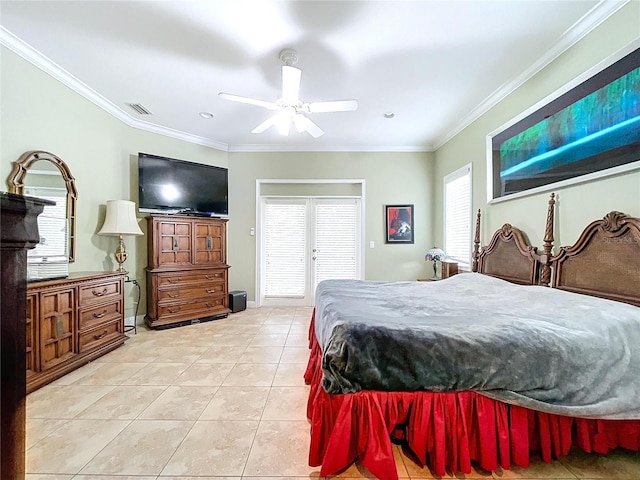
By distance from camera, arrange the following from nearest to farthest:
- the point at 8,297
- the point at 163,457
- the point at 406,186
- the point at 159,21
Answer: the point at 8,297, the point at 163,457, the point at 159,21, the point at 406,186

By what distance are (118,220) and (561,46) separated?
15.3 ft

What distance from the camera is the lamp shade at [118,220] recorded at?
328 centimetres

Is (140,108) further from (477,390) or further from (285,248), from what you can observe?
(477,390)

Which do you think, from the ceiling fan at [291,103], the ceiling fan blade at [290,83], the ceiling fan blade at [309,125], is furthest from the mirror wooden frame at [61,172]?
the ceiling fan blade at [309,125]

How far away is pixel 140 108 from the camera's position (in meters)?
3.54

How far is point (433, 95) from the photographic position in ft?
10.4

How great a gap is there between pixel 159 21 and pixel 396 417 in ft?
10.1

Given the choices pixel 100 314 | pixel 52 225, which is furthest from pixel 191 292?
pixel 52 225

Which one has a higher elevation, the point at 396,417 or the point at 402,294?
the point at 402,294

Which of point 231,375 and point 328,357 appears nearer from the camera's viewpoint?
point 328,357

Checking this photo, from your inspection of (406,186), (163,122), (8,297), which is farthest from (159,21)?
(406,186)

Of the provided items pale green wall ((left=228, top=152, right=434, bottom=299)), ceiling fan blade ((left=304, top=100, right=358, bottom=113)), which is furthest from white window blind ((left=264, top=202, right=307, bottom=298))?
ceiling fan blade ((left=304, top=100, right=358, bottom=113))

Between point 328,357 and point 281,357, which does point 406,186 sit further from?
point 328,357

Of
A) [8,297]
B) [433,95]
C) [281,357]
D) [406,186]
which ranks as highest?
[433,95]
